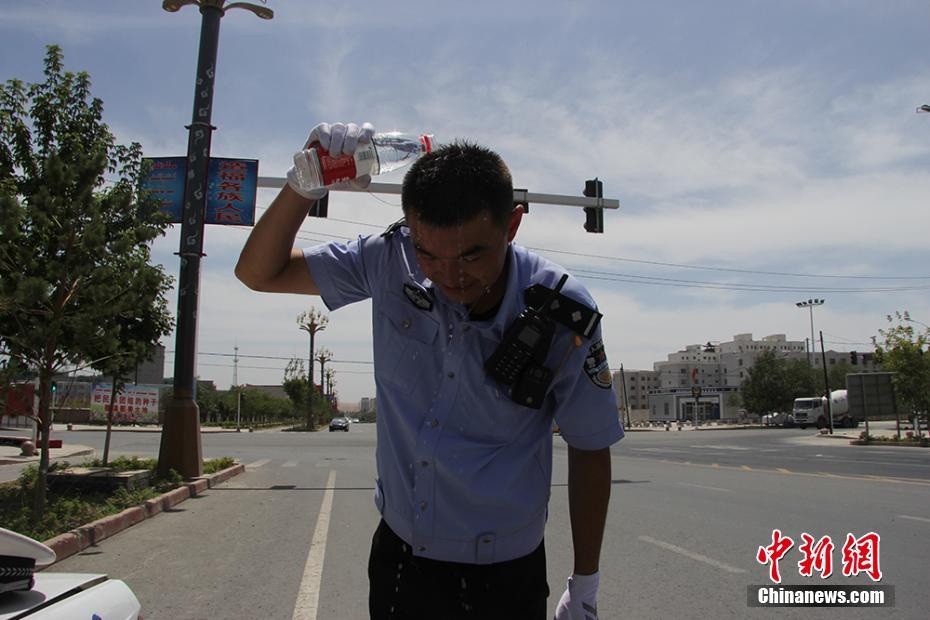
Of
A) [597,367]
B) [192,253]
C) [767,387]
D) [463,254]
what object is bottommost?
[597,367]

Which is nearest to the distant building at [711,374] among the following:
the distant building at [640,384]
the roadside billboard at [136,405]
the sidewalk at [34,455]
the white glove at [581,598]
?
the distant building at [640,384]

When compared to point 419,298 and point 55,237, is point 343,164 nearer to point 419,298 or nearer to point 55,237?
point 419,298

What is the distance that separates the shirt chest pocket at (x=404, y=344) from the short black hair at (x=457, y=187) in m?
0.30

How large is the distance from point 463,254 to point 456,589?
89 centimetres

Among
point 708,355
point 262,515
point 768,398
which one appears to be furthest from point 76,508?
point 708,355

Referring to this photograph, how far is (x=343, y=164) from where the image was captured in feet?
6.68

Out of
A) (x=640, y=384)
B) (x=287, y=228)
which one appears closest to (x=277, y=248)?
(x=287, y=228)

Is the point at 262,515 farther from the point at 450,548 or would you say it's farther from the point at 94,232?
the point at 450,548

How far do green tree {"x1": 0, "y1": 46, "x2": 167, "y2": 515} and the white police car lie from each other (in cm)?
557

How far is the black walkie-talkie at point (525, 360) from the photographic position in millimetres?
1810

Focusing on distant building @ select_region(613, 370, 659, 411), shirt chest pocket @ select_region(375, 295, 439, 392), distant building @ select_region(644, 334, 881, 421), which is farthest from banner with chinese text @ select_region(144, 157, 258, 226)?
distant building @ select_region(613, 370, 659, 411)

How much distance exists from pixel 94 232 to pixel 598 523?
6722 millimetres

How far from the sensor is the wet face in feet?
5.90

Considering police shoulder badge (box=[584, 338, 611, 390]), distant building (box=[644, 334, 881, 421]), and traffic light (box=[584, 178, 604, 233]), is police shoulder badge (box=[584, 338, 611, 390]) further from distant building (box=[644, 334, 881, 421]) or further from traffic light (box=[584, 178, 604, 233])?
distant building (box=[644, 334, 881, 421])
